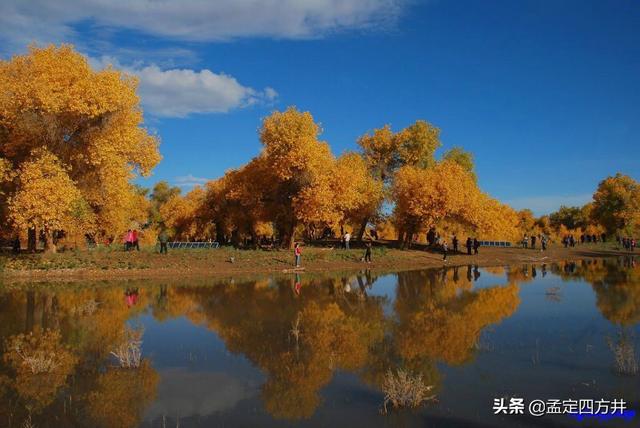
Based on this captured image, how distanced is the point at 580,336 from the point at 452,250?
143ft

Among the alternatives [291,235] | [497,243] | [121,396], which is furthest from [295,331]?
[497,243]

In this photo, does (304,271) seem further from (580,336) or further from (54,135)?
(580,336)

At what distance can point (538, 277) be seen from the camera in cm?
3131

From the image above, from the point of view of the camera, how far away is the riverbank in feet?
99.6

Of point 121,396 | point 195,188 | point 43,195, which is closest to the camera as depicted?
point 121,396

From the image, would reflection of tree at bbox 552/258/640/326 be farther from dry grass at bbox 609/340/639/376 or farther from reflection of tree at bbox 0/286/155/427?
reflection of tree at bbox 0/286/155/427

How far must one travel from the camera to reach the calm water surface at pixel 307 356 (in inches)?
316

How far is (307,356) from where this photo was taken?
1119 cm

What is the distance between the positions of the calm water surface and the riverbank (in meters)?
9.57

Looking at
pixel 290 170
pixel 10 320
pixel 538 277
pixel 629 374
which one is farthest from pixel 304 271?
pixel 629 374

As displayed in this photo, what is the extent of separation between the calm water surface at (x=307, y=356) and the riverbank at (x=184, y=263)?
31.4 feet

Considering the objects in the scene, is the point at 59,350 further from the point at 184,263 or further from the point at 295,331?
the point at 184,263

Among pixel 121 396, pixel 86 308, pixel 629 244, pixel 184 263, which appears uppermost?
pixel 629 244

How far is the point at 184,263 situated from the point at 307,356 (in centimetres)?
2456
